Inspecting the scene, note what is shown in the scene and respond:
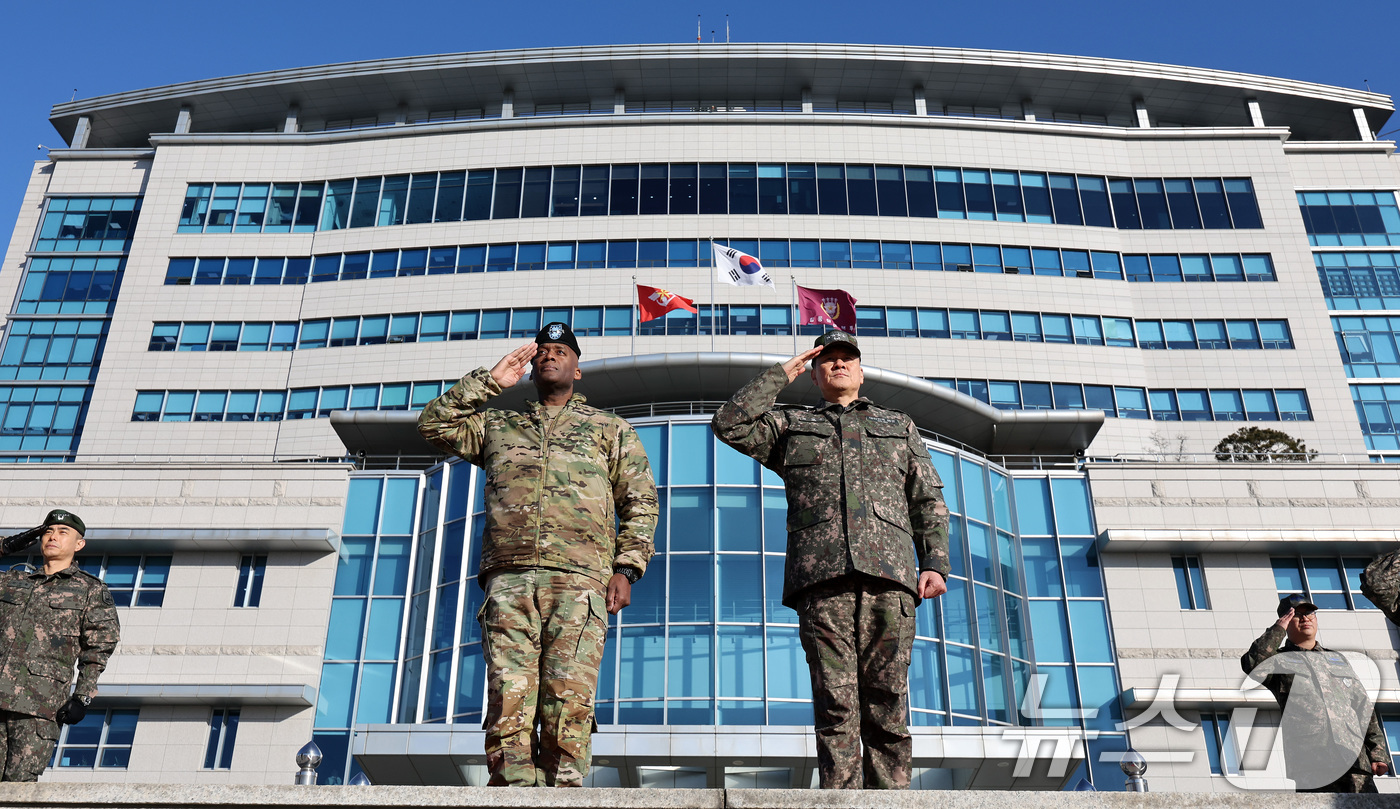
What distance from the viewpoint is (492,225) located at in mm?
32469

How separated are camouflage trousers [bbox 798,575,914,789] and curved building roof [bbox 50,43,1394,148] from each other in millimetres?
34013

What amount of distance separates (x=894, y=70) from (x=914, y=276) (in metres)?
9.79

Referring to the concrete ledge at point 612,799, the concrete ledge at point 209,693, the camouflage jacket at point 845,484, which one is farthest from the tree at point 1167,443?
the concrete ledge at point 612,799

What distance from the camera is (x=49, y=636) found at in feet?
21.6

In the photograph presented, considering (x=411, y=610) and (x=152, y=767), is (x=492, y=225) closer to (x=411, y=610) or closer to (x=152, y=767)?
(x=411, y=610)

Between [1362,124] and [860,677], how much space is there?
1648 inches

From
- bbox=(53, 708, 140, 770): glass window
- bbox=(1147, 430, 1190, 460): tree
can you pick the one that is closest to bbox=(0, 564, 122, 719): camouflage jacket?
bbox=(53, 708, 140, 770): glass window

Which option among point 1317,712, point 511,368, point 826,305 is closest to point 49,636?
point 511,368

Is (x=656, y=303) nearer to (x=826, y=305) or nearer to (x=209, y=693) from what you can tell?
(x=826, y=305)

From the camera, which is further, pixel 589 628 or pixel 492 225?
pixel 492 225

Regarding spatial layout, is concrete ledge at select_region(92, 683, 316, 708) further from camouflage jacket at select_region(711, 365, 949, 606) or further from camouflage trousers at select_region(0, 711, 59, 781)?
camouflage jacket at select_region(711, 365, 949, 606)

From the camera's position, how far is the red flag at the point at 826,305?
2259 centimetres

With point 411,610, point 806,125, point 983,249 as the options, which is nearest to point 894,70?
point 806,125

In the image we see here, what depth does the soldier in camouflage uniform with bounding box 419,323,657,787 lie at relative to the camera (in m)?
4.88
